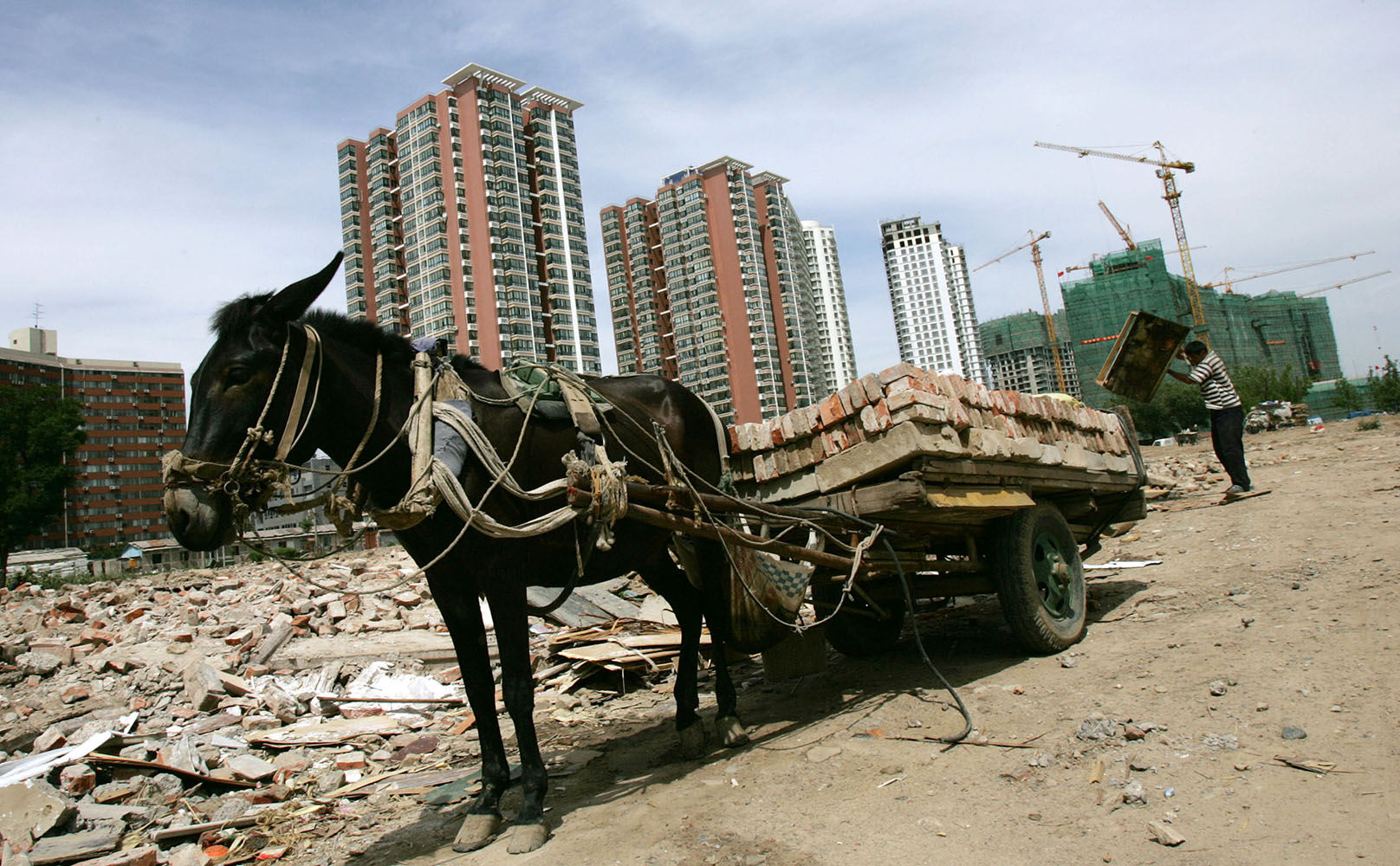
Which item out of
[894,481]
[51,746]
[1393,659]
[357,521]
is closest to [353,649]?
[51,746]

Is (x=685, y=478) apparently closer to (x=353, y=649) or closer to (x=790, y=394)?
(x=353, y=649)

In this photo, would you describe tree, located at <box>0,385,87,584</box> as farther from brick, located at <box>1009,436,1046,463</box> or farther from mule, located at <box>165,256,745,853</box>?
brick, located at <box>1009,436,1046,463</box>

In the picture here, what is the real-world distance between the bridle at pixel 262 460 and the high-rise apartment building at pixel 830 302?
93.3m

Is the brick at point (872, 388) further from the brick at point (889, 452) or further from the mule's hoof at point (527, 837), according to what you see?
the mule's hoof at point (527, 837)

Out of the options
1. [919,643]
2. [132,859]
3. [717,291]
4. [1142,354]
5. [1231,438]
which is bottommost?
[132,859]

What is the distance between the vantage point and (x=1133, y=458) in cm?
634

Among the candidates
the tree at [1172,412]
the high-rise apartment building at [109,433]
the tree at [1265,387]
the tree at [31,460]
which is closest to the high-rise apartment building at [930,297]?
the tree at [1265,387]

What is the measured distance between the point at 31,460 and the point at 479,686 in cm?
3886

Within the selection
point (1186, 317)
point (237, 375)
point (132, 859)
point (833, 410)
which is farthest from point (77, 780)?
point (1186, 317)

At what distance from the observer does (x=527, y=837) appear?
316cm

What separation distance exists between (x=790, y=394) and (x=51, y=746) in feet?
215

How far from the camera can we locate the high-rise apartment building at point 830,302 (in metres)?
99.2

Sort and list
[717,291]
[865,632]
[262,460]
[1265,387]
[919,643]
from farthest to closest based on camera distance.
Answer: [717,291] → [1265,387] → [865,632] → [919,643] → [262,460]

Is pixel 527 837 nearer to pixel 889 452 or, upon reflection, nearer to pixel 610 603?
pixel 889 452
